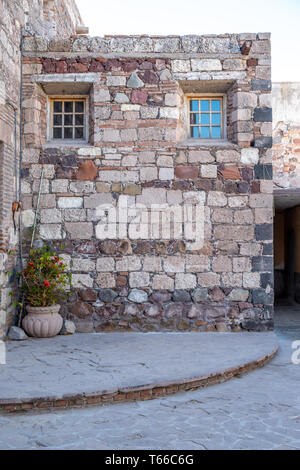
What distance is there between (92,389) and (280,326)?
4561 millimetres

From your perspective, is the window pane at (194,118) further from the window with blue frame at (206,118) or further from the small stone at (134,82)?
the small stone at (134,82)

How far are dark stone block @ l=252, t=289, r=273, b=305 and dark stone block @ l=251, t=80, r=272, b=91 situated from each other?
289cm

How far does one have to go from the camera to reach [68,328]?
20.6 feet

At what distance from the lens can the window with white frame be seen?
22.3ft

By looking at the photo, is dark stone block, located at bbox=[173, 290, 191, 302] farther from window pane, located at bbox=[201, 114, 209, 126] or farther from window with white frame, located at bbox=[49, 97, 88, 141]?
window with white frame, located at bbox=[49, 97, 88, 141]

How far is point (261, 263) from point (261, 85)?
2558mm

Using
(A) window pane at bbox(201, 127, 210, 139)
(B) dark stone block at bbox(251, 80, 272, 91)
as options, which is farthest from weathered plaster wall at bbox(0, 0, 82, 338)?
(B) dark stone block at bbox(251, 80, 272, 91)

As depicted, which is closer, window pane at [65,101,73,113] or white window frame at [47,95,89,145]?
white window frame at [47,95,89,145]

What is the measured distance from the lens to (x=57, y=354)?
5.06 m

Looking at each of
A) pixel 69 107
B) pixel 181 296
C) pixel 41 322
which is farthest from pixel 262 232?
pixel 69 107

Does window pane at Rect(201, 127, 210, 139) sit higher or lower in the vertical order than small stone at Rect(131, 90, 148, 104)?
lower

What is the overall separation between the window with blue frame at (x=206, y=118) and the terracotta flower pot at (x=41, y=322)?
10.9 ft

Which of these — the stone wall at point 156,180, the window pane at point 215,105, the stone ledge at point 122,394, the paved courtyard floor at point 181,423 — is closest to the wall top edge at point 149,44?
the stone wall at point 156,180
